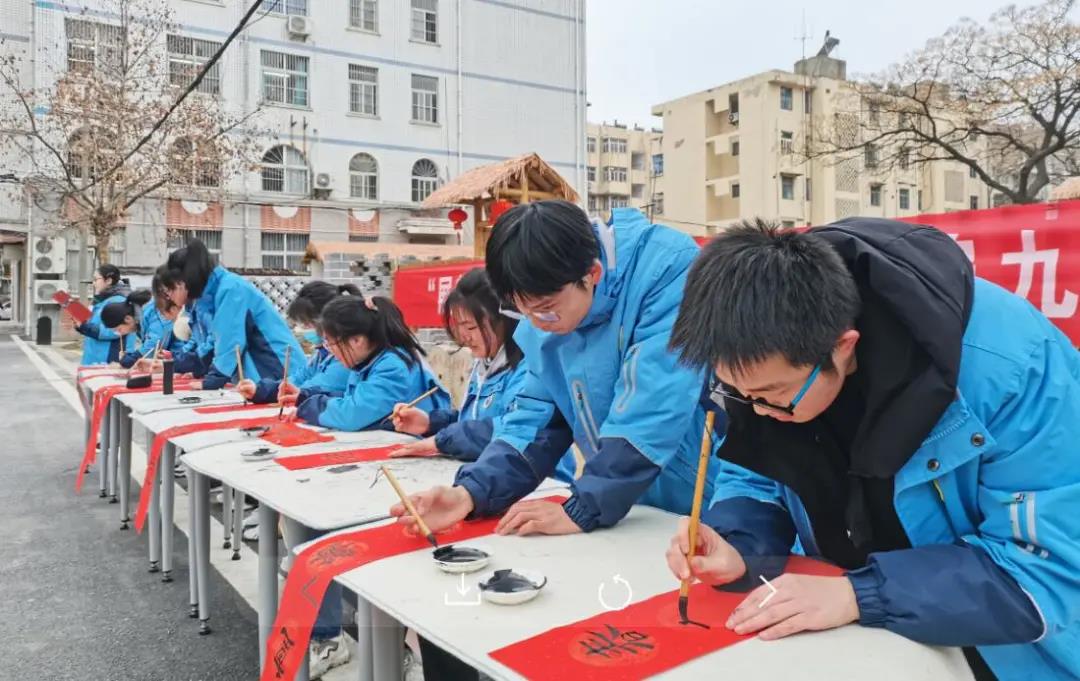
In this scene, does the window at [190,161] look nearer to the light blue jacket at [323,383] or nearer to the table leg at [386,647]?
the light blue jacket at [323,383]

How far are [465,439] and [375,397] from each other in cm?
65

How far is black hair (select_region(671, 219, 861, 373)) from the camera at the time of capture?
0.93m

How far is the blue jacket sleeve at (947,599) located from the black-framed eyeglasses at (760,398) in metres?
0.22

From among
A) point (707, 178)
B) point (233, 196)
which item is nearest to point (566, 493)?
point (233, 196)

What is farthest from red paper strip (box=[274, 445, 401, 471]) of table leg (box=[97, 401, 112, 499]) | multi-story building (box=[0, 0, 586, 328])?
multi-story building (box=[0, 0, 586, 328])

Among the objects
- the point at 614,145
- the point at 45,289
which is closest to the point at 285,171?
the point at 45,289

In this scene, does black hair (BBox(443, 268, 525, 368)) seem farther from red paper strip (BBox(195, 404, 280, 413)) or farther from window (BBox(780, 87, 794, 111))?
window (BBox(780, 87, 794, 111))

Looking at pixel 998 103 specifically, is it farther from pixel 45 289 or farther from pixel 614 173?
pixel 614 173

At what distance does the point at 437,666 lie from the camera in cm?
163

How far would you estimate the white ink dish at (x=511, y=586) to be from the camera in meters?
1.11

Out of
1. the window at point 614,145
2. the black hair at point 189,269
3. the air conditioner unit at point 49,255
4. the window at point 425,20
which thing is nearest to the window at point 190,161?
the air conditioner unit at point 49,255

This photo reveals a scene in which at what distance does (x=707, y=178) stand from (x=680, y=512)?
2804 centimetres

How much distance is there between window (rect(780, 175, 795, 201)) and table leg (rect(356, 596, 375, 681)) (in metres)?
26.5

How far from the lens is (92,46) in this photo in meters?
14.1
